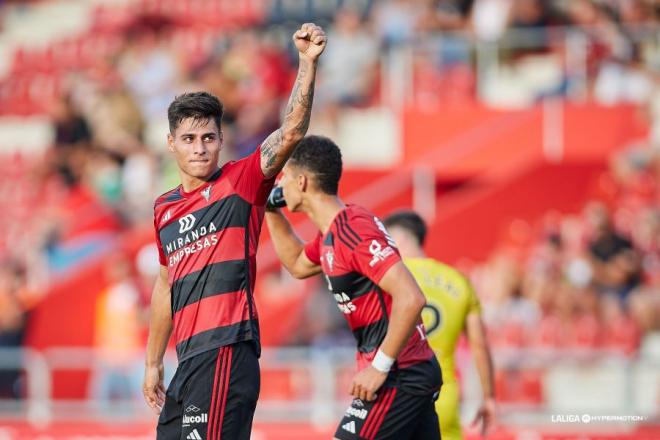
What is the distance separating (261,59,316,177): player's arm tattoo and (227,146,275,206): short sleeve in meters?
0.13

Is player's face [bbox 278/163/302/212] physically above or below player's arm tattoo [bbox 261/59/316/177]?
below

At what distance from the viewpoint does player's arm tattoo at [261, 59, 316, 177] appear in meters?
5.38

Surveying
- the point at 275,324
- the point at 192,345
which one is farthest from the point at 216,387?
the point at 275,324

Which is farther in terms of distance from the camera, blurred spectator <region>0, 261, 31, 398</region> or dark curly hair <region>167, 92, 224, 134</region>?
blurred spectator <region>0, 261, 31, 398</region>

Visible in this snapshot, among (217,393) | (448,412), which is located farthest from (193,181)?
(448,412)

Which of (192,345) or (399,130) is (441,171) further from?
(192,345)

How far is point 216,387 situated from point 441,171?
11.1 metres

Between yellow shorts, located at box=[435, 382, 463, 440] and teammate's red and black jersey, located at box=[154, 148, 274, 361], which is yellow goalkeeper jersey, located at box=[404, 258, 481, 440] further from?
teammate's red and black jersey, located at box=[154, 148, 274, 361]

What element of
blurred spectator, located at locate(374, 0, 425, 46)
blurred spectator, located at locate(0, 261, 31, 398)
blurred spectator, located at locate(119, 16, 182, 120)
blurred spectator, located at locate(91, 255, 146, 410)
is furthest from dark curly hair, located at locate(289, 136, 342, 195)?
blurred spectator, located at locate(119, 16, 182, 120)

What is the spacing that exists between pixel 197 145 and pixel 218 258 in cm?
51

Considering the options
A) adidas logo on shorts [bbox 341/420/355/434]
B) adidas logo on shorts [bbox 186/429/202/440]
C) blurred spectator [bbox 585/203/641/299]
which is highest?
blurred spectator [bbox 585/203/641/299]

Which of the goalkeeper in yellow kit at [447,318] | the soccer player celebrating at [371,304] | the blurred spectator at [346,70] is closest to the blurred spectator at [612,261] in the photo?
the blurred spectator at [346,70]

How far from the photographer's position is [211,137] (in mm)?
5668

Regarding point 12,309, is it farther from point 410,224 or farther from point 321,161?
point 321,161
